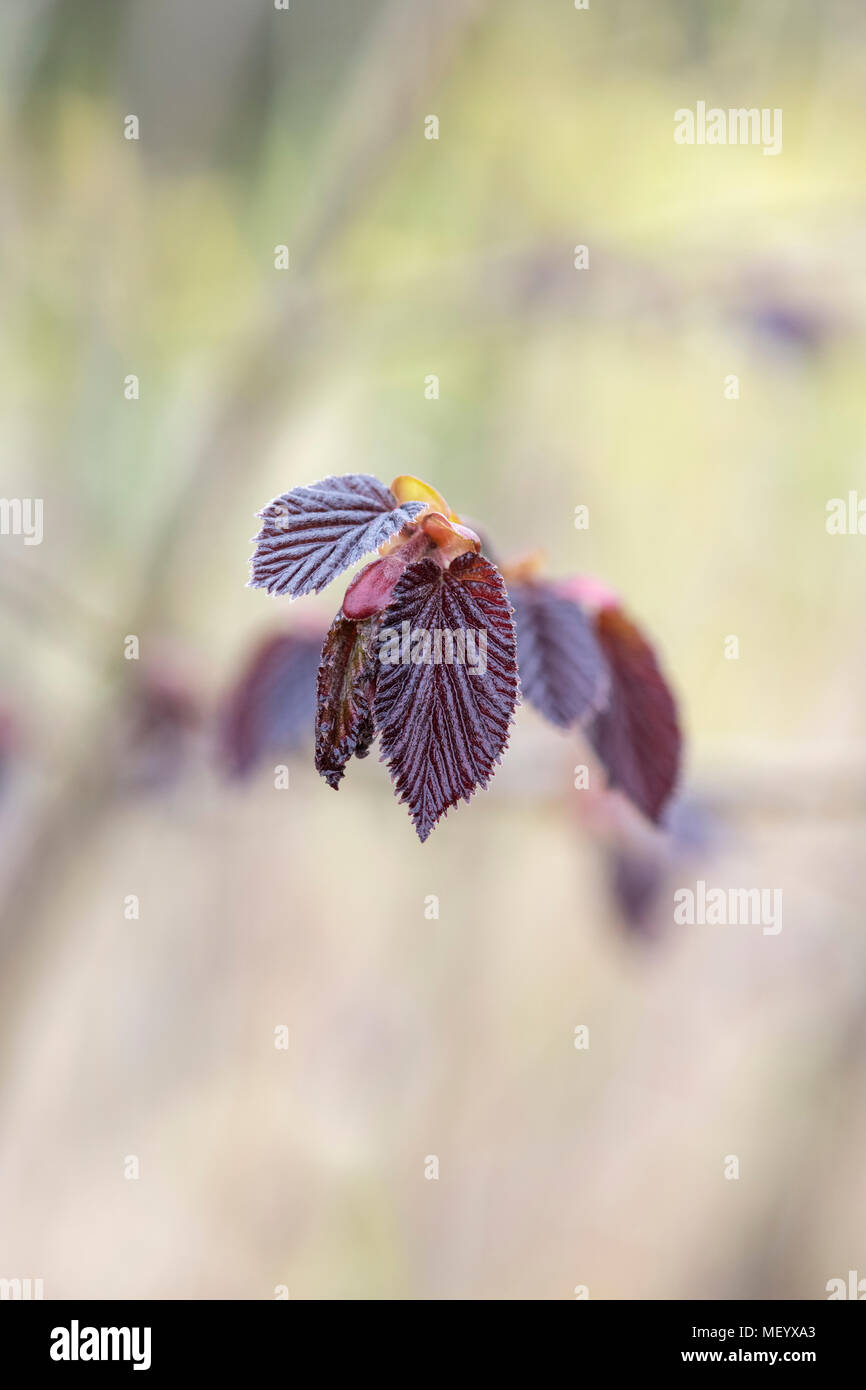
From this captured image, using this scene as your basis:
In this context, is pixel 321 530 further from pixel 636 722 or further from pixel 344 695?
pixel 636 722

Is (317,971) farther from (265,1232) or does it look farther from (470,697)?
(470,697)

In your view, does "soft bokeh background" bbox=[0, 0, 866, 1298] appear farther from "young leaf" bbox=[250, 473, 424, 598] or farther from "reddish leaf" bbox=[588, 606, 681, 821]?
"young leaf" bbox=[250, 473, 424, 598]

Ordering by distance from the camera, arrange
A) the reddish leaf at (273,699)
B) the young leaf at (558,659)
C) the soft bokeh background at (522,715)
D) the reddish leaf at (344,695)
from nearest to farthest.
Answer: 1. the reddish leaf at (344,695)
2. the young leaf at (558,659)
3. the reddish leaf at (273,699)
4. the soft bokeh background at (522,715)

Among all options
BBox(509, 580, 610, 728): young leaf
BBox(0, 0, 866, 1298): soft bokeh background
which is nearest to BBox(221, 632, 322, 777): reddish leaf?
BBox(509, 580, 610, 728): young leaf

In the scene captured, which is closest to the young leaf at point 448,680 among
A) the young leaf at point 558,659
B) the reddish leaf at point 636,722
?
the young leaf at point 558,659

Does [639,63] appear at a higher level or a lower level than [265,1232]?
higher

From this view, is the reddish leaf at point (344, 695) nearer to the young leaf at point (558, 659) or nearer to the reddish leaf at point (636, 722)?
the young leaf at point (558, 659)

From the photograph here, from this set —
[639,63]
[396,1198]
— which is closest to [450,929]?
[396,1198]
